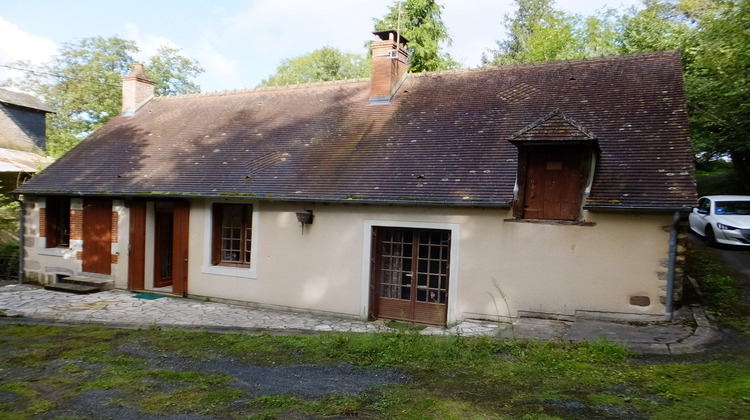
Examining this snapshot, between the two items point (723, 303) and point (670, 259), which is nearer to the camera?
point (670, 259)

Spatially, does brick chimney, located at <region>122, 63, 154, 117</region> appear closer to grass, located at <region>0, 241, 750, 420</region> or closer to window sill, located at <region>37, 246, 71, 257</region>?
window sill, located at <region>37, 246, 71, 257</region>

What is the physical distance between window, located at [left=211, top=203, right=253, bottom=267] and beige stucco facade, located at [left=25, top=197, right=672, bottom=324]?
22 centimetres

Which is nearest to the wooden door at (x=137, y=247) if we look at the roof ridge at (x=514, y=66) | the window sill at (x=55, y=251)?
the window sill at (x=55, y=251)

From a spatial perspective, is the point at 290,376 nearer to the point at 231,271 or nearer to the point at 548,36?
the point at 231,271

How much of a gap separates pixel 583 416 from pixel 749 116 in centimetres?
1313

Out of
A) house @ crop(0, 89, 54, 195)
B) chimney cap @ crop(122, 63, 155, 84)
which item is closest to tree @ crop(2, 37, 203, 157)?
house @ crop(0, 89, 54, 195)

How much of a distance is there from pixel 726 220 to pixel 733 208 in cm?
64

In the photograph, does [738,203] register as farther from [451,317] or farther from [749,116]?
[451,317]

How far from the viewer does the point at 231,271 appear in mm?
10930

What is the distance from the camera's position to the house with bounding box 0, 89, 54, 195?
22.5 metres

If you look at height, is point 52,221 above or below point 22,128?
below

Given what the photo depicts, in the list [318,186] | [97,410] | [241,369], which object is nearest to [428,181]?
[318,186]

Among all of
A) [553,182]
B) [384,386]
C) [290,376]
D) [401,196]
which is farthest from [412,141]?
[384,386]

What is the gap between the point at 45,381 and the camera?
5.54 m
